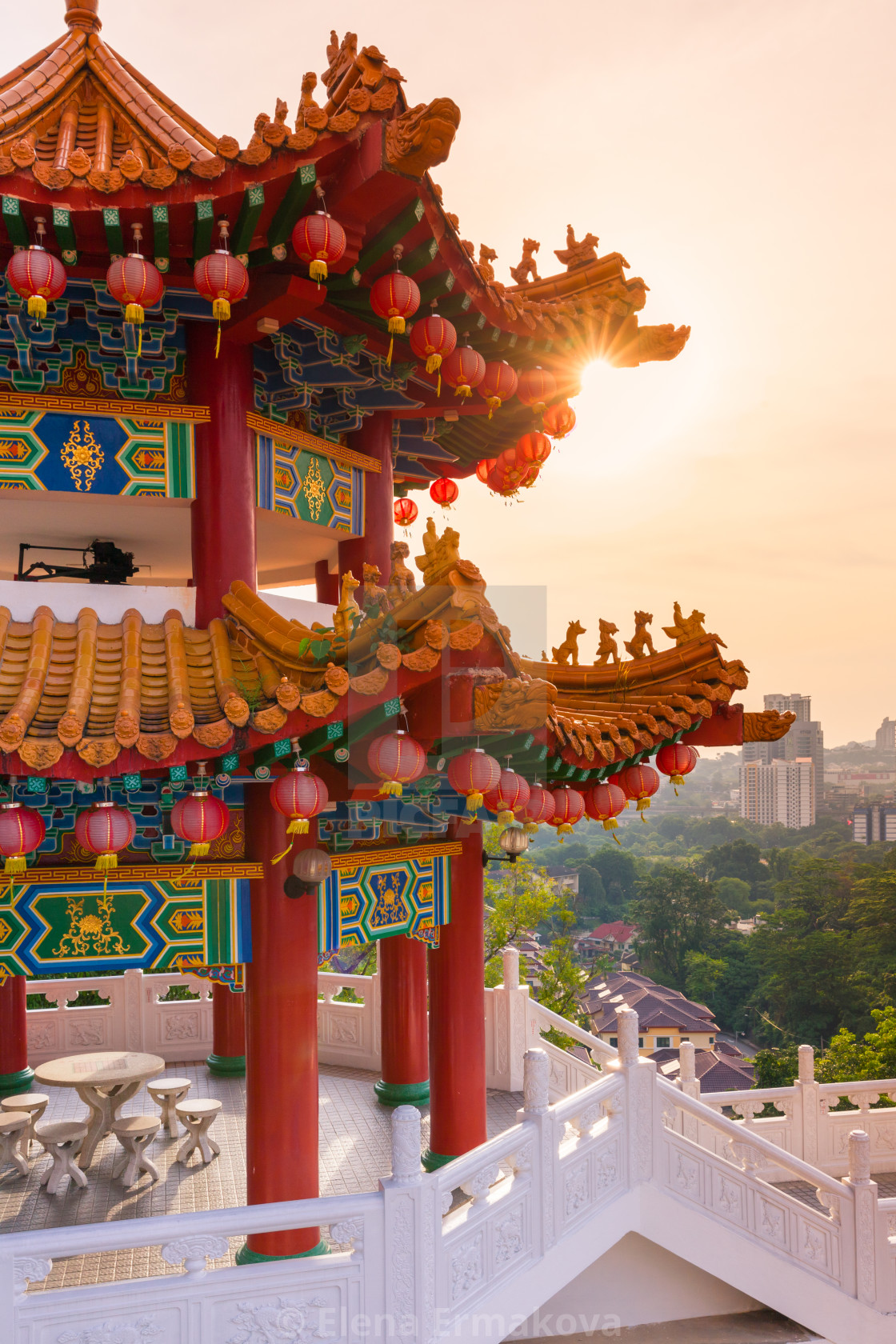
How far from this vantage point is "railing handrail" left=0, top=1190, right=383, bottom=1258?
15.3 ft

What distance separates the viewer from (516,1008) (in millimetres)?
10508

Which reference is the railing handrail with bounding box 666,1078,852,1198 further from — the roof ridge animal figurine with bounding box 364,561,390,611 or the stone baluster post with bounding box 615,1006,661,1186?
the roof ridge animal figurine with bounding box 364,561,390,611

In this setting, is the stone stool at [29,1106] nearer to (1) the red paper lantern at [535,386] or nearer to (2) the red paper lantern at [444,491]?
(2) the red paper lantern at [444,491]

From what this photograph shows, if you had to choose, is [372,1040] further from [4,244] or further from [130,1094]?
[4,244]

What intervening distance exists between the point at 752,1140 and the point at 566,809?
9.46 ft

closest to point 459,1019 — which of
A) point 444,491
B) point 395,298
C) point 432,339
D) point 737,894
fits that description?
point 432,339

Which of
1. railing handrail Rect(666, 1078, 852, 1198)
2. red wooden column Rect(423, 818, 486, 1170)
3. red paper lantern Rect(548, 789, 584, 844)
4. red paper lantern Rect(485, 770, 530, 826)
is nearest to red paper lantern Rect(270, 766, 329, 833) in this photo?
red paper lantern Rect(485, 770, 530, 826)

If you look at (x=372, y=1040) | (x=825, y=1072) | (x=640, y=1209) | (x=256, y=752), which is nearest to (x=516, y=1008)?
(x=372, y=1040)

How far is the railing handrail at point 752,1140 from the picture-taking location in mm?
7102

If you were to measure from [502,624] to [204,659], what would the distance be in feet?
5.90

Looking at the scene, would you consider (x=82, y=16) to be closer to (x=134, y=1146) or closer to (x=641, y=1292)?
(x=134, y=1146)

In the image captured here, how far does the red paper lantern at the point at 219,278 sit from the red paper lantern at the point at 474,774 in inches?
116

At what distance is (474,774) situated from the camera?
229 inches

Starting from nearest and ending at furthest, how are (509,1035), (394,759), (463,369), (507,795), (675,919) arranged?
(394,759) < (507,795) < (463,369) < (509,1035) < (675,919)
